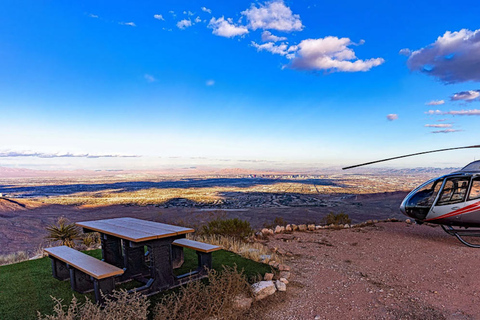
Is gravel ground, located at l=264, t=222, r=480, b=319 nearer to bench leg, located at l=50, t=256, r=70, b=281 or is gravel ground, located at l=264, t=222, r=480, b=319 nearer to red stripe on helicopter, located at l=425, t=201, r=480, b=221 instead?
red stripe on helicopter, located at l=425, t=201, r=480, b=221

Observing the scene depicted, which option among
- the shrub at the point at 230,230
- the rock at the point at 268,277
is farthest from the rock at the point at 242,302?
the shrub at the point at 230,230

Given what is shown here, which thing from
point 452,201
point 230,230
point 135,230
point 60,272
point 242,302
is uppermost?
point 135,230

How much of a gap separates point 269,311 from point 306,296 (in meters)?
0.83

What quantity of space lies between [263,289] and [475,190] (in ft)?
20.6

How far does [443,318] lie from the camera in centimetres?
399

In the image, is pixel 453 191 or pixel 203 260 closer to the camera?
pixel 203 260

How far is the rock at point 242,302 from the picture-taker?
4156mm

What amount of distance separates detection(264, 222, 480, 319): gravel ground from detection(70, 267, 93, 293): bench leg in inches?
112

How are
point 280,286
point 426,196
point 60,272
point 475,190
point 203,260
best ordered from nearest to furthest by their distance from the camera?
point 280,286
point 60,272
point 203,260
point 475,190
point 426,196

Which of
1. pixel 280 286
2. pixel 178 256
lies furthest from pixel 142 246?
pixel 280 286

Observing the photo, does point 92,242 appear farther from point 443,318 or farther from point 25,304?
point 443,318

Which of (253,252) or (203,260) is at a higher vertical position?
(203,260)

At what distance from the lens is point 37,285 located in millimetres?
4785

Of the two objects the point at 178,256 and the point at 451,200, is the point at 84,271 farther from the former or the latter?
the point at 451,200
